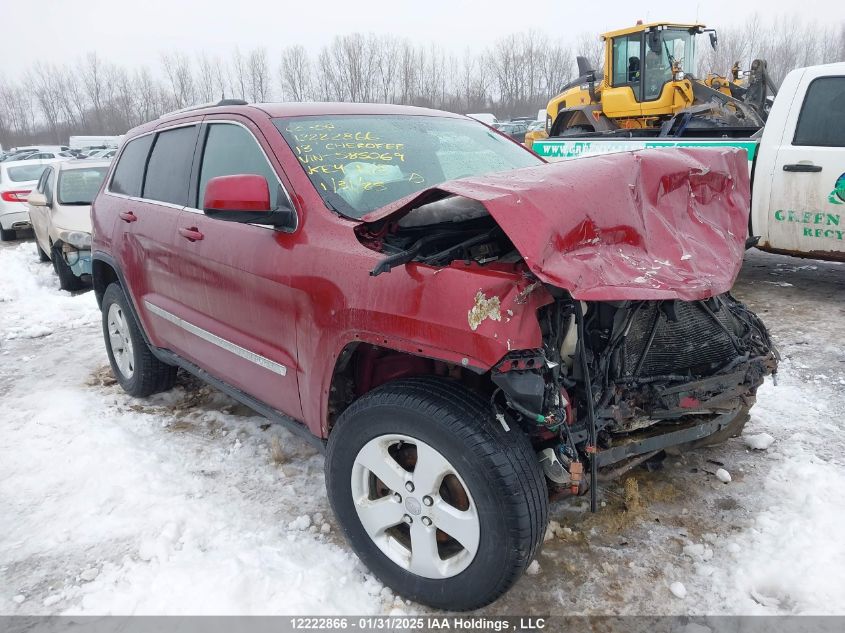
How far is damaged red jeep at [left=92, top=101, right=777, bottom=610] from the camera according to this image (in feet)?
6.64

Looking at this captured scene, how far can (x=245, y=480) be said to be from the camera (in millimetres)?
3260

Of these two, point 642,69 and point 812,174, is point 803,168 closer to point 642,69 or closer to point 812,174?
point 812,174

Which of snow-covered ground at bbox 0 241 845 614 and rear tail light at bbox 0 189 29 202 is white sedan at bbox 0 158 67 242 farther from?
snow-covered ground at bbox 0 241 845 614

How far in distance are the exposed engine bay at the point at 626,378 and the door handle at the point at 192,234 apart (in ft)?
6.22

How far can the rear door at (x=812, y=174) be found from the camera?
5.38 metres

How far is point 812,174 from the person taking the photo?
549cm

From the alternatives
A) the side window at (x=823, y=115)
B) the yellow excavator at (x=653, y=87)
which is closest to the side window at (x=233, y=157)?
the side window at (x=823, y=115)

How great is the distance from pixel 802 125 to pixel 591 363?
4.83m

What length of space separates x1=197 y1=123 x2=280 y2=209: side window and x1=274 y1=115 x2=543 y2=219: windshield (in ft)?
0.56

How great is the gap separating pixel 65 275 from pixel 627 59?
960 cm

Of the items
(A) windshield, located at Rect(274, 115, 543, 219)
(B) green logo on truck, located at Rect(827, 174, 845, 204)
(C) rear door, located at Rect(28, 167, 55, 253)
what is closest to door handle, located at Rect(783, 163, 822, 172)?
(B) green logo on truck, located at Rect(827, 174, 845, 204)

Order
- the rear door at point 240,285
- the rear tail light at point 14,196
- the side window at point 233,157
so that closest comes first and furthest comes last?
the rear door at point 240,285
the side window at point 233,157
the rear tail light at point 14,196

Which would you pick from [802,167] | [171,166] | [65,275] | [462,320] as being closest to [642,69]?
[802,167]

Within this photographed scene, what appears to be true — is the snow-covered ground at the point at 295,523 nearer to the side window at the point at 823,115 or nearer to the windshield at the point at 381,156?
the windshield at the point at 381,156
